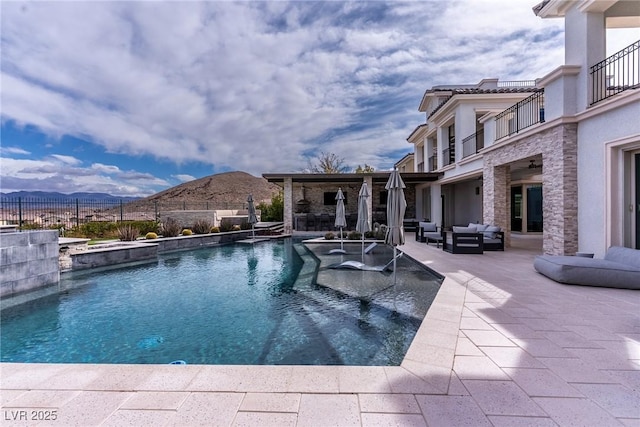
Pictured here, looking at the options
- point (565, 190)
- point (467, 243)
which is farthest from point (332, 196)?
point (565, 190)

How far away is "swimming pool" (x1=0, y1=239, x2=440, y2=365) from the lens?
377 centimetres

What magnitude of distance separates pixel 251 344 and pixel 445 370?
2524 millimetres

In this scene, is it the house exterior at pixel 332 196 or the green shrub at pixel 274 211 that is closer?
the house exterior at pixel 332 196

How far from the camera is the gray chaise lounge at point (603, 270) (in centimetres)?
530

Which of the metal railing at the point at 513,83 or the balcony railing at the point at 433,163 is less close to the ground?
the metal railing at the point at 513,83

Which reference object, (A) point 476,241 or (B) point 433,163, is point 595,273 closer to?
(A) point 476,241

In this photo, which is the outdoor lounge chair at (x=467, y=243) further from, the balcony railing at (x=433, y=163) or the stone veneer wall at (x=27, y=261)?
the stone veneer wall at (x=27, y=261)

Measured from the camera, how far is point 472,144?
14.1m

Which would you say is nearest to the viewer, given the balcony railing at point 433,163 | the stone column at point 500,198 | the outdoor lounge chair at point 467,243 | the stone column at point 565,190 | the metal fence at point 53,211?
the stone column at point 565,190

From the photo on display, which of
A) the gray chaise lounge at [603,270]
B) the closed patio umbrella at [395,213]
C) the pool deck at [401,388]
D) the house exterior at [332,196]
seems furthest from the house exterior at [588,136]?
the house exterior at [332,196]

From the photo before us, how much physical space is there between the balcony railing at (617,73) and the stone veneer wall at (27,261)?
13.8 meters

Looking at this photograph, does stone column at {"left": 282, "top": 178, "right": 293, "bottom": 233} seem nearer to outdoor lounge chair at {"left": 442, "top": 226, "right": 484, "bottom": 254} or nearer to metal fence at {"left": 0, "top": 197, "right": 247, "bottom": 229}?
metal fence at {"left": 0, "top": 197, "right": 247, "bottom": 229}

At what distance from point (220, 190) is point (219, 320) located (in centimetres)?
5789

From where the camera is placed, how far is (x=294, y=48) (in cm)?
1236
